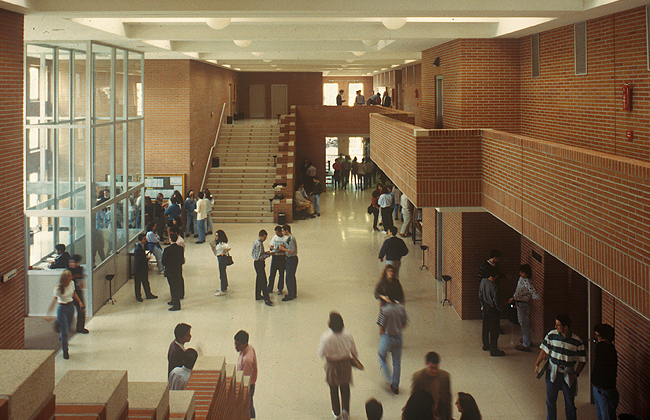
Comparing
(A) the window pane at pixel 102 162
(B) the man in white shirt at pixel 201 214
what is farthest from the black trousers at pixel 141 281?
(B) the man in white shirt at pixel 201 214

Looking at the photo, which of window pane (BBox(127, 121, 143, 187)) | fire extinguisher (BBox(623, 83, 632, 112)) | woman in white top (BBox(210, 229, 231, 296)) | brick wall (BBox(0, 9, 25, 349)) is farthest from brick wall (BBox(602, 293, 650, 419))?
window pane (BBox(127, 121, 143, 187))

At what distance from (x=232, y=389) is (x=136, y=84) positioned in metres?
13.4

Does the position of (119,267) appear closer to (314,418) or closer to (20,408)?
(314,418)

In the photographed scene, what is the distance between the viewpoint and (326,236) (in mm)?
20906

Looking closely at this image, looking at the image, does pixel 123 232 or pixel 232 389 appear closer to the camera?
pixel 232 389

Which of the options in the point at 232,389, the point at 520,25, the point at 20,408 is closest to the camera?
the point at 20,408

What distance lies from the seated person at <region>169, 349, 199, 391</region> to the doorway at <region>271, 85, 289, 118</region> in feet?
105

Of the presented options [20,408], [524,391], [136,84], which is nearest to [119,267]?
[136,84]

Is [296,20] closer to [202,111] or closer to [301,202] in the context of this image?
[301,202]

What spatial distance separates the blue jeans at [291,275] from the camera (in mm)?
13445

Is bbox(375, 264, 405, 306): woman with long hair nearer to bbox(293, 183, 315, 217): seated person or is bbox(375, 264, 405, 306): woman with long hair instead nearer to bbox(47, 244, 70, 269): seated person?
bbox(47, 244, 70, 269): seated person

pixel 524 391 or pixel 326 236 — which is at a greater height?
pixel 326 236

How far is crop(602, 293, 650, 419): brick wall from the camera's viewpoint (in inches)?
304

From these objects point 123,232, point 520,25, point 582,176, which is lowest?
point 123,232
